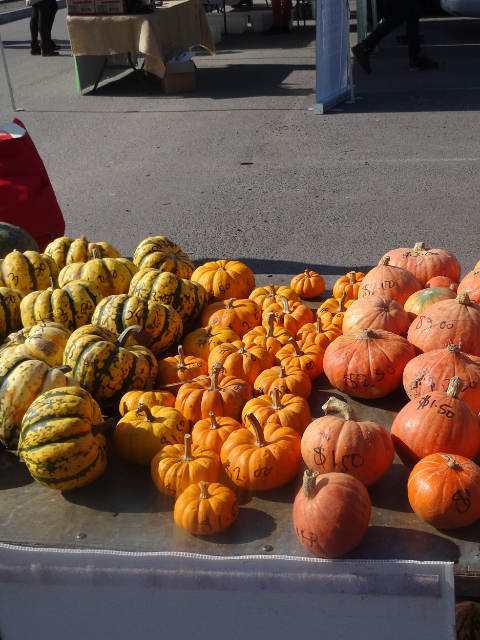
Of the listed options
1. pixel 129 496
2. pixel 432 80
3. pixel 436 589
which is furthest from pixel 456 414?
pixel 432 80

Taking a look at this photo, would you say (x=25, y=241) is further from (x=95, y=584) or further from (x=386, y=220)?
(x=386, y=220)

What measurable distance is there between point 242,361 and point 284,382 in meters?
0.29

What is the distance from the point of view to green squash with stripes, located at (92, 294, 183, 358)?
322 cm

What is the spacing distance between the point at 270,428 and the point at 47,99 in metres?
12.0

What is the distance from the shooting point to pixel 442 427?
234cm

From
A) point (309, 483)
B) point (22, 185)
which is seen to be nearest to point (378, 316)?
point (309, 483)

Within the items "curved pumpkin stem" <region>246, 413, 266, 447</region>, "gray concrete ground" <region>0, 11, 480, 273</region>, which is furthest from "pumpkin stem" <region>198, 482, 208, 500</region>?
"gray concrete ground" <region>0, 11, 480, 273</region>

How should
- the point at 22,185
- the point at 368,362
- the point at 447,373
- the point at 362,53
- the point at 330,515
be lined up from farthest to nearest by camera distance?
the point at 362,53 → the point at 22,185 → the point at 368,362 → the point at 447,373 → the point at 330,515

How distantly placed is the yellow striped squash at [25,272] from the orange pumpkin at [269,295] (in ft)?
3.93

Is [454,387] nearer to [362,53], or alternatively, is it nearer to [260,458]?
[260,458]

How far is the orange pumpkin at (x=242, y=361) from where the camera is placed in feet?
10.1

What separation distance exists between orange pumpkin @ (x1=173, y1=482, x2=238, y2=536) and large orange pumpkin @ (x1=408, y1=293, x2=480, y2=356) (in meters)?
1.18

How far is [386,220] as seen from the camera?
686cm

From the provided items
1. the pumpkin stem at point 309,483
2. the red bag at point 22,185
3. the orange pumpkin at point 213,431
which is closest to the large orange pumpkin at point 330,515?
the pumpkin stem at point 309,483
